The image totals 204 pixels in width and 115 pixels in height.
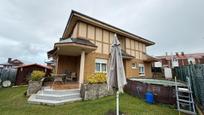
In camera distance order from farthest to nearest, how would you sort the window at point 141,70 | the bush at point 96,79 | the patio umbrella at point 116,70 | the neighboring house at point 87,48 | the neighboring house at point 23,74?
the neighboring house at point 23,74 → the window at point 141,70 → the neighboring house at point 87,48 → the bush at point 96,79 → the patio umbrella at point 116,70

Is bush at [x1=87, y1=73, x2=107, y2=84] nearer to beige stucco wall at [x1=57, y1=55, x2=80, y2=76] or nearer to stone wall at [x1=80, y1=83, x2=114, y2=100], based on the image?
stone wall at [x1=80, y1=83, x2=114, y2=100]

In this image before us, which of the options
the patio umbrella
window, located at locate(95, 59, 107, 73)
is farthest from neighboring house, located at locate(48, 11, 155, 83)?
the patio umbrella

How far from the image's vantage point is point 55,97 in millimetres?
6312

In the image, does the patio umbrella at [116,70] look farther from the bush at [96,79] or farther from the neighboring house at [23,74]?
the neighboring house at [23,74]

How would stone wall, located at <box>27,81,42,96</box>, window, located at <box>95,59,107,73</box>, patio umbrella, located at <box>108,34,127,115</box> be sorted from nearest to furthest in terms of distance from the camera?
1. patio umbrella, located at <box>108,34,127,115</box>
2. stone wall, located at <box>27,81,42,96</box>
3. window, located at <box>95,59,107,73</box>

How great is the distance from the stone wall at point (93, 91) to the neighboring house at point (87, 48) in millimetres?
1242

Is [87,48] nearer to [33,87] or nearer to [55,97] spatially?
[55,97]

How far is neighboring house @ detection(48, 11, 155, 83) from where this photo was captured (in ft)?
28.4

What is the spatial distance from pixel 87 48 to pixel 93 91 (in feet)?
11.6

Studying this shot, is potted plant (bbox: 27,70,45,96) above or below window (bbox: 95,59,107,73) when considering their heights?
below

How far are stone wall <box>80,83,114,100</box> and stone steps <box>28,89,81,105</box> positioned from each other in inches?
22.3

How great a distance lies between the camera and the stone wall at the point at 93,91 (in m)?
6.95

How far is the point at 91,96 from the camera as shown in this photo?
7086mm

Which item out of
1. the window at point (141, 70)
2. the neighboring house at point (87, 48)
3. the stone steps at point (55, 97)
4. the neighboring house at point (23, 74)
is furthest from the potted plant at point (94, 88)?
the neighboring house at point (23, 74)
